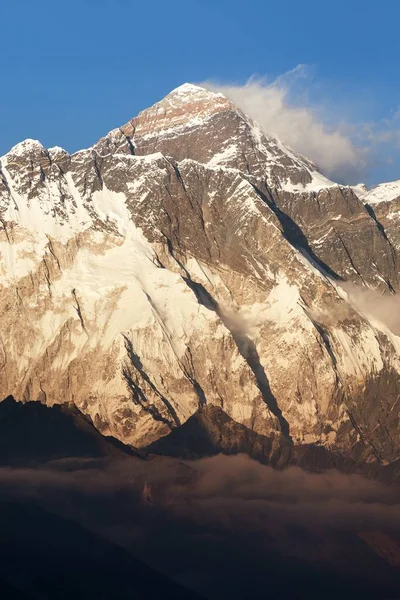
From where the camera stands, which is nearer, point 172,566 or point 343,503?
point 172,566

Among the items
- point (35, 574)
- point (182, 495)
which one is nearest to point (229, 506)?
point (182, 495)

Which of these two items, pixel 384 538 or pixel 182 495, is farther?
pixel 182 495

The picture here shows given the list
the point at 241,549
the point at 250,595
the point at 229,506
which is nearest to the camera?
the point at 250,595

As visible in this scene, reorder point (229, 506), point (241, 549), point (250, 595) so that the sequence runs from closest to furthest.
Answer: point (250, 595) < point (241, 549) < point (229, 506)

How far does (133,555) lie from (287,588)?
55.2 ft

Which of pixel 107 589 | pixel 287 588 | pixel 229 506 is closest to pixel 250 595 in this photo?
pixel 287 588

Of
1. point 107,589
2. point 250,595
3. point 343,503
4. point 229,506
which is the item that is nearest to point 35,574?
point 107,589

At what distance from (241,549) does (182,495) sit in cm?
2016

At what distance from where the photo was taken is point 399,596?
16388cm

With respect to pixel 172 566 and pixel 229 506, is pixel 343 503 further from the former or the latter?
pixel 172 566

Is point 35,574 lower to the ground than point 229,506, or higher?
lower

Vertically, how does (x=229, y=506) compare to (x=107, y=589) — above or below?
above

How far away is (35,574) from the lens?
16238 centimetres

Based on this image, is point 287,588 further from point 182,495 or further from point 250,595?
point 182,495
